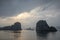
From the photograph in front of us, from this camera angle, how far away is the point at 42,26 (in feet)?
64.5

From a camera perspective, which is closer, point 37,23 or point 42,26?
point 37,23

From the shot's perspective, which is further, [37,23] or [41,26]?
[41,26]

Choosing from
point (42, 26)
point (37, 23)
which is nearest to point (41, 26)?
point (42, 26)

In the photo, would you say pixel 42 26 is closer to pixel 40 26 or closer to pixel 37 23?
pixel 40 26

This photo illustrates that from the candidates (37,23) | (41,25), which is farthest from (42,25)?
(37,23)

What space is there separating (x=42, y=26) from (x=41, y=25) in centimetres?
27

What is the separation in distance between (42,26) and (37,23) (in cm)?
168

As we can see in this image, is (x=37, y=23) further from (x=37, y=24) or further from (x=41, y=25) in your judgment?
(x=41, y=25)

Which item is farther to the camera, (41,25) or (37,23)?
(41,25)

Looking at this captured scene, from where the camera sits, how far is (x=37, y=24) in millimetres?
18766

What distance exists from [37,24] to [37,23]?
1.99 ft

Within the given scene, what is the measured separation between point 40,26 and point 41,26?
14cm

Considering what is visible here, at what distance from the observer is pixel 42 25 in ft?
65.1

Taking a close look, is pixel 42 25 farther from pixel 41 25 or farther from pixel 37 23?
pixel 37 23
